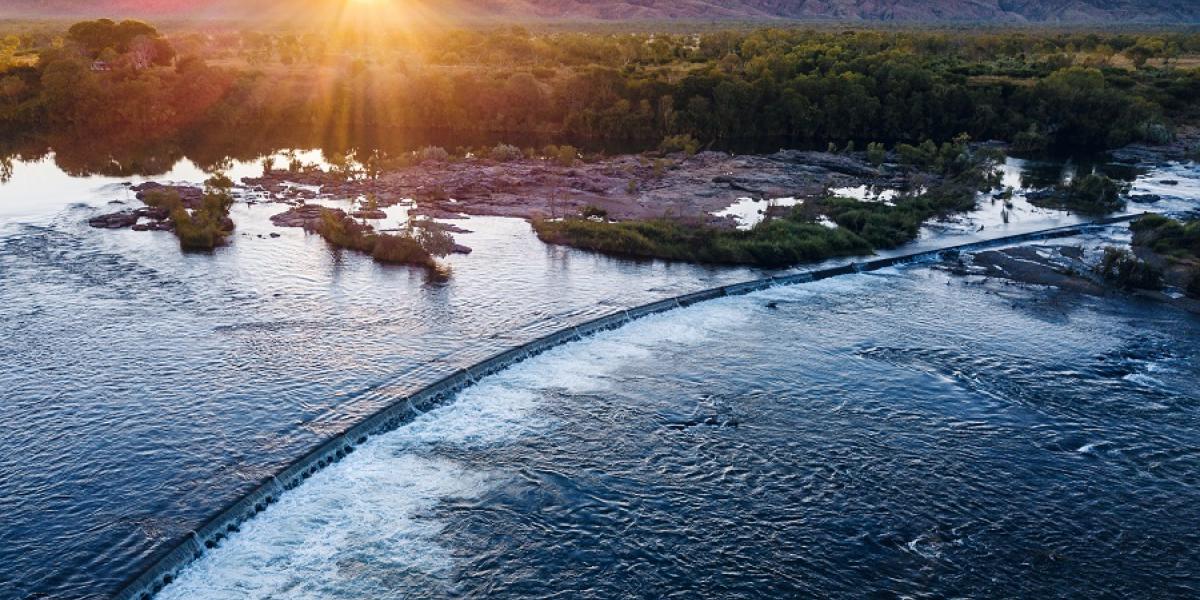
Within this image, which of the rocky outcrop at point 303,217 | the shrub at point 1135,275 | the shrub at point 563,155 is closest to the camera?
the shrub at point 1135,275

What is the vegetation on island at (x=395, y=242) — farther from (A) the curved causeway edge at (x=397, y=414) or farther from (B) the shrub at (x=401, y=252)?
(A) the curved causeway edge at (x=397, y=414)

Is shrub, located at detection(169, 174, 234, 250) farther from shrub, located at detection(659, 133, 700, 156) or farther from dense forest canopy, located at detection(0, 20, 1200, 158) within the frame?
shrub, located at detection(659, 133, 700, 156)

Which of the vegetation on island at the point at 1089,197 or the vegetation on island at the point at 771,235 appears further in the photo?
the vegetation on island at the point at 1089,197

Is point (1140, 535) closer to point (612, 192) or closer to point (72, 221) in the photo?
point (612, 192)

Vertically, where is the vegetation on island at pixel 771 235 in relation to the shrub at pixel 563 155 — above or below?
below

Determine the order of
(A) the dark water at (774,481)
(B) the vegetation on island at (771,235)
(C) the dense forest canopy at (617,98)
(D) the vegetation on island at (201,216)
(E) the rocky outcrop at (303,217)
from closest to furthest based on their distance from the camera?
(A) the dark water at (774,481) → (D) the vegetation on island at (201,216) → (B) the vegetation on island at (771,235) → (E) the rocky outcrop at (303,217) → (C) the dense forest canopy at (617,98)

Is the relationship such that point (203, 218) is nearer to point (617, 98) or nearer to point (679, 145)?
point (679, 145)

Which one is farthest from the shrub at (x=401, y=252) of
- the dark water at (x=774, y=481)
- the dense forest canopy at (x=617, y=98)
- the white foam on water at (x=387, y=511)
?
the dense forest canopy at (x=617, y=98)

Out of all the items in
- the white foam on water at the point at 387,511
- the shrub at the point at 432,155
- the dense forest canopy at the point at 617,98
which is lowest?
the white foam on water at the point at 387,511
